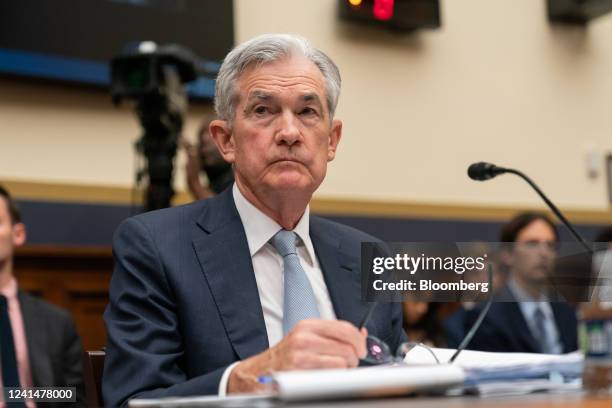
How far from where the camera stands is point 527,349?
7.91 feet

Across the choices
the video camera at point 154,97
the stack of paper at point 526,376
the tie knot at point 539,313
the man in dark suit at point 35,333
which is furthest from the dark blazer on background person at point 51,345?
the stack of paper at point 526,376

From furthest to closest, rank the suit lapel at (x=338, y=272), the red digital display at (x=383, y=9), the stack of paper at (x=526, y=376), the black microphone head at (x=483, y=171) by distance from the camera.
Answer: the red digital display at (x=383, y=9)
the black microphone head at (x=483, y=171)
the suit lapel at (x=338, y=272)
the stack of paper at (x=526, y=376)

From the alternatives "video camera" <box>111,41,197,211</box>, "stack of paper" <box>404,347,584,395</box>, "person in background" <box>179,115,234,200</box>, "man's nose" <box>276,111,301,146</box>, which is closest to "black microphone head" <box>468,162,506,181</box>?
"man's nose" <box>276,111,301,146</box>

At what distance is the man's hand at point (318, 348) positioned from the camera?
1.07 m

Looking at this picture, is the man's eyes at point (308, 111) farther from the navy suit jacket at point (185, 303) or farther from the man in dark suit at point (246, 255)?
the navy suit jacket at point (185, 303)

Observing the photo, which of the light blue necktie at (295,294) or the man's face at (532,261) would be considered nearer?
→ the man's face at (532,261)

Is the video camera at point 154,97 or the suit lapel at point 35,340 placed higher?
the video camera at point 154,97

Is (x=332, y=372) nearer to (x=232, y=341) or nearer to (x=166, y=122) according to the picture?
(x=232, y=341)

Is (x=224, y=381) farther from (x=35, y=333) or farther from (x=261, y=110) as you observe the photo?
(x=35, y=333)

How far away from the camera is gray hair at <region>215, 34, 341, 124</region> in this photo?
157 cm

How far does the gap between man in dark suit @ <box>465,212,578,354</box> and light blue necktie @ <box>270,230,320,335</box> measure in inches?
11.0

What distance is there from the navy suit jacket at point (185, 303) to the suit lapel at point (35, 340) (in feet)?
3.97

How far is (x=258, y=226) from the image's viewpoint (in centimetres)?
162

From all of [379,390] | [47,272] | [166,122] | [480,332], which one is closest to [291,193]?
[480,332]
